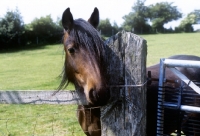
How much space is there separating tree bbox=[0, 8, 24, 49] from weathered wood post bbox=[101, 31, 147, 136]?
3579cm

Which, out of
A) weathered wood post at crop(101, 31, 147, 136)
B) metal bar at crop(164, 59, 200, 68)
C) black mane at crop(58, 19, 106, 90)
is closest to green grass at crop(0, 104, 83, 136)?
black mane at crop(58, 19, 106, 90)

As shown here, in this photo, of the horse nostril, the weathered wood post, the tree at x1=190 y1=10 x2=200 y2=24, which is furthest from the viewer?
the tree at x1=190 y1=10 x2=200 y2=24

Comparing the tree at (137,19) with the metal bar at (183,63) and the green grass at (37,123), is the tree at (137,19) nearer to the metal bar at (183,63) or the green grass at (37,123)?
the green grass at (37,123)

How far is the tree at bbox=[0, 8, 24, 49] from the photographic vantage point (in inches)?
1387

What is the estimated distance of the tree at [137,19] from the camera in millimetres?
62147

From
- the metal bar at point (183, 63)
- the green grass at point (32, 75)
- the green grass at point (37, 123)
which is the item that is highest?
the metal bar at point (183, 63)

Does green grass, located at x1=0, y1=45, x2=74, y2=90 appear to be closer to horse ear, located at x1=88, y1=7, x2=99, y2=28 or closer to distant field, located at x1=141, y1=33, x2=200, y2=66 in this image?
horse ear, located at x1=88, y1=7, x2=99, y2=28

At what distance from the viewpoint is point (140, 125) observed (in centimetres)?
170

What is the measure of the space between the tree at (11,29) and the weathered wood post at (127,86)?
35787 mm

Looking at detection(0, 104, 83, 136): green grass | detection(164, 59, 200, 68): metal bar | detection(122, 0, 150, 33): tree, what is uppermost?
detection(122, 0, 150, 33): tree

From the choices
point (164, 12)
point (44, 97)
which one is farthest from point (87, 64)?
point (164, 12)

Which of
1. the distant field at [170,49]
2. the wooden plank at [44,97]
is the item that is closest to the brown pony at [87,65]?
the wooden plank at [44,97]

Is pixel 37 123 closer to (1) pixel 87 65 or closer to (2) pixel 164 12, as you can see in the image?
(1) pixel 87 65

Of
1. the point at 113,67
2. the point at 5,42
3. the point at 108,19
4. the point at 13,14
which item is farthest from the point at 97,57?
the point at 108,19
